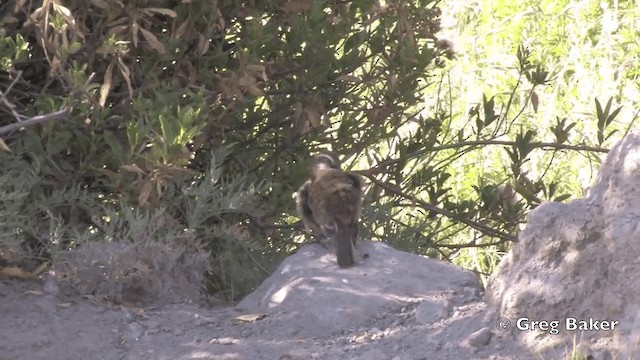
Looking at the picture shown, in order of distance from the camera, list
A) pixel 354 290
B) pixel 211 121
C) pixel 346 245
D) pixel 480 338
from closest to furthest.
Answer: pixel 480 338
pixel 354 290
pixel 346 245
pixel 211 121

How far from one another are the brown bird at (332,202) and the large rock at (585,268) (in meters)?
1.40

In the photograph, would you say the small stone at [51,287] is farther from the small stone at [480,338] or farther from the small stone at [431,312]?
the small stone at [480,338]

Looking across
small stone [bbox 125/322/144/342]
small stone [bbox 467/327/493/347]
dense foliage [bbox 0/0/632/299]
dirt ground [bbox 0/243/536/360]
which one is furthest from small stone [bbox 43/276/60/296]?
small stone [bbox 467/327/493/347]

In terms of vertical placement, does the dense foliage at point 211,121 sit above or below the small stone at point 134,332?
above

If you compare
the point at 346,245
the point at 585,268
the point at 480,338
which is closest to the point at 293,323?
the point at 346,245

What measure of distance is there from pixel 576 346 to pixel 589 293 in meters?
0.23

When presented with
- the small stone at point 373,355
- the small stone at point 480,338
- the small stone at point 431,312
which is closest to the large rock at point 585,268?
the small stone at point 480,338

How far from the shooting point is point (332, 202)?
5.98 metres

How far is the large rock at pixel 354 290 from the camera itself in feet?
16.0

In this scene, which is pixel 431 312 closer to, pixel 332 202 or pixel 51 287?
pixel 332 202

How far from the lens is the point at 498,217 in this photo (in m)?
6.82

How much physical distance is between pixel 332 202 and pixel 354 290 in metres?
0.93

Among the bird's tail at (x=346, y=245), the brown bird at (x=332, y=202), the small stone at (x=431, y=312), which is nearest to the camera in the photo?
the small stone at (x=431, y=312)

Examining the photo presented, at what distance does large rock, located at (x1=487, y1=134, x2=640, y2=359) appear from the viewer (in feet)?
13.0
